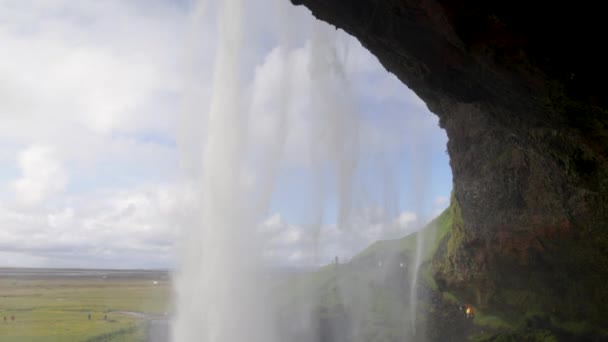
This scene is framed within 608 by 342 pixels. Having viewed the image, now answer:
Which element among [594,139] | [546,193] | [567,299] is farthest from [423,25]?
[567,299]

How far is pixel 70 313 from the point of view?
212 feet

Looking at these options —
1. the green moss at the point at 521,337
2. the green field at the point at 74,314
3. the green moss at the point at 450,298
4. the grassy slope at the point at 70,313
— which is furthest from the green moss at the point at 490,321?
the grassy slope at the point at 70,313

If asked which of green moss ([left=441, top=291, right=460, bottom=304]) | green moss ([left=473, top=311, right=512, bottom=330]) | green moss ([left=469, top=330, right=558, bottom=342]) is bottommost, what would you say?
green moss ([left=469, top=330, right=558, bottom=342])

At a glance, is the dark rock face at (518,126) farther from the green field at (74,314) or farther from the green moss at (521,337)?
the green field at (74,314)

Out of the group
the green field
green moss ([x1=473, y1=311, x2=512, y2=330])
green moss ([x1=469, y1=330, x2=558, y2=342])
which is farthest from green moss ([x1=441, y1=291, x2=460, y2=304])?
the green field

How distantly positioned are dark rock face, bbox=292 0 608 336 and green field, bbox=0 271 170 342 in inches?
1455

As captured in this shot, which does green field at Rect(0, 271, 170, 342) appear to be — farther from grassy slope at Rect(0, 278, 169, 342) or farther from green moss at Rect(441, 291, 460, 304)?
green moss at Rect(441, 291, 460, 304)

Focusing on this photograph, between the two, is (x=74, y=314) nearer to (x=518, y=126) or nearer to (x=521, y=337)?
(x=521, y=337)

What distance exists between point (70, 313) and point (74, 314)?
4.08 ft

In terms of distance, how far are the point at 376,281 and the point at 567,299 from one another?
22734mm

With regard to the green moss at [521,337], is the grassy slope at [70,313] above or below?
below

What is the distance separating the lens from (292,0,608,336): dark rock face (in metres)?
9.46

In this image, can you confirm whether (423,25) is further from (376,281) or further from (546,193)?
(376,281)

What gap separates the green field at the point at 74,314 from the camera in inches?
1911
